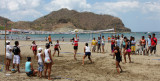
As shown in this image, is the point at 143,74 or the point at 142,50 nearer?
the point at 143,74

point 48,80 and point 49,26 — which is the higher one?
point 49,26

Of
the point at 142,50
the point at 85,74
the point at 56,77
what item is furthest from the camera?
the point at 142,50

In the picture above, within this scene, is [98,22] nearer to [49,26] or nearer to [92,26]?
[92,26]

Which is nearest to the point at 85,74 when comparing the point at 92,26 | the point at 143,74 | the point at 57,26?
the point at 143,74

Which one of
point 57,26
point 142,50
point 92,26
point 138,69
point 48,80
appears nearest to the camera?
point 48,80

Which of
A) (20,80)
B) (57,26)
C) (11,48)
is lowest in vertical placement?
(20,80)

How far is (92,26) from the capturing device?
171 metres

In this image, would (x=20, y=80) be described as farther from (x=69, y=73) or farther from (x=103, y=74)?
(x=103, y=74)

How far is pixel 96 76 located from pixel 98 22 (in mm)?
170566

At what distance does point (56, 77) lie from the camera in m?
7.09

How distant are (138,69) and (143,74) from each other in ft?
2.89

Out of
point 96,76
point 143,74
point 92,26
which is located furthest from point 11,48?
point 92,26

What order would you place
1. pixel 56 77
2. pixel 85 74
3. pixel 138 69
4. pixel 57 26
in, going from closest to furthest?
pixel 56 77 < pixel 85 74 < pixel 138 69 < pixel 57 26

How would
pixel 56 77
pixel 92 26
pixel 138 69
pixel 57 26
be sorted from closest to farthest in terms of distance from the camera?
pixel 56 77, pixel 138 69, pixel 57 26, pixel 92 26
